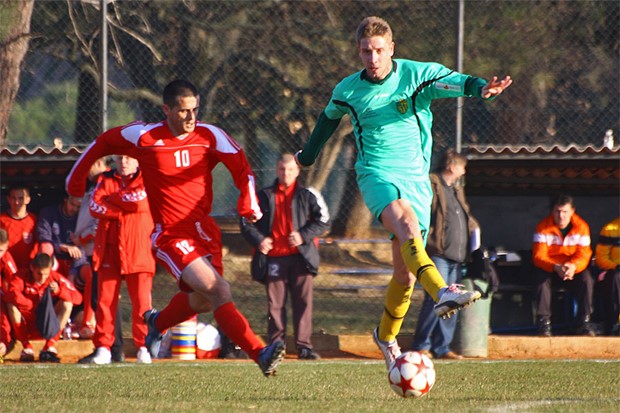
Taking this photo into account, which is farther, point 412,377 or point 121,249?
point 121,249

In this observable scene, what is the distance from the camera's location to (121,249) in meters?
10.5

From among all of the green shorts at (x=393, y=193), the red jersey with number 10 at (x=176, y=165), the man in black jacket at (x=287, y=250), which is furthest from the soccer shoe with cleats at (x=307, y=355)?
the green shorts at (x=393, y=193)

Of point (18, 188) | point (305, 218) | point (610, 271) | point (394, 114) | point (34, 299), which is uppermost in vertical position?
point (394, 114)

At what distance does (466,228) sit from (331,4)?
5.39 metres

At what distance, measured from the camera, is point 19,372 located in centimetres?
902

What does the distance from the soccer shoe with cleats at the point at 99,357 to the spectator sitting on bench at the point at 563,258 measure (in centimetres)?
448

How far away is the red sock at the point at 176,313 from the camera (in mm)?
7652

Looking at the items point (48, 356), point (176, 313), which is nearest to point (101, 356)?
point (48, 356)

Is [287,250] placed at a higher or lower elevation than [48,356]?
higher

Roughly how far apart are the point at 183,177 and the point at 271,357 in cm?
146

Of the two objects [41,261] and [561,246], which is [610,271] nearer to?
[561,246]

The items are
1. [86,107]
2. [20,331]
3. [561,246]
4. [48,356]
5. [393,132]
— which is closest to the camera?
[393,132]

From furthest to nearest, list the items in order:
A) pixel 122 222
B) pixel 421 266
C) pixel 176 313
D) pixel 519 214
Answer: pixel 519 214
pixel 122 222
pixel 176 313
pixel 421 266

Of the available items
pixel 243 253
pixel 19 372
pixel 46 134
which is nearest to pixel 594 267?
pixel 243 253
